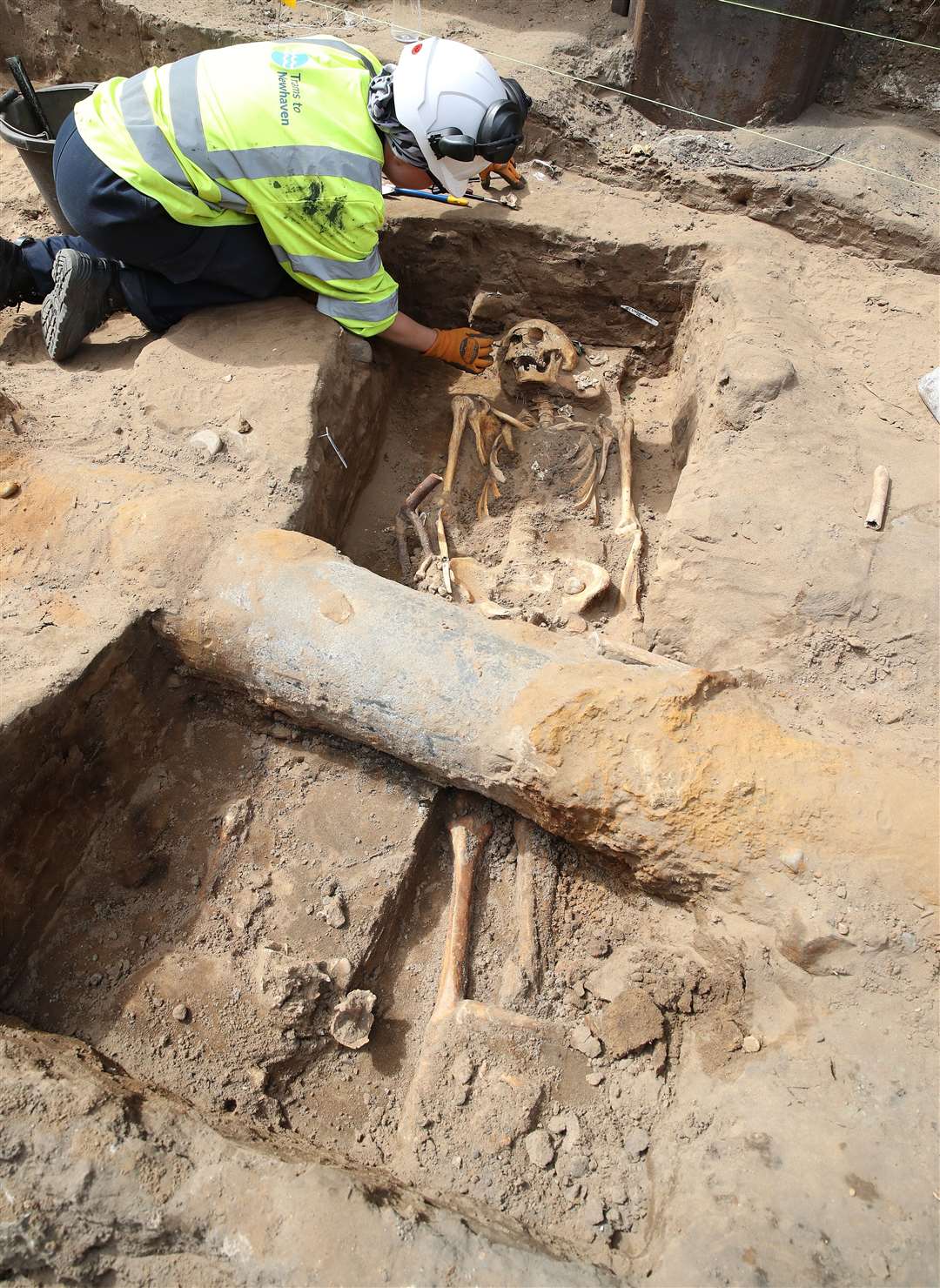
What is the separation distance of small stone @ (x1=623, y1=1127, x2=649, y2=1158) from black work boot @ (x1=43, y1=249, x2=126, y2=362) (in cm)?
386

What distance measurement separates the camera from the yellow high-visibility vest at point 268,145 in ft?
10.4

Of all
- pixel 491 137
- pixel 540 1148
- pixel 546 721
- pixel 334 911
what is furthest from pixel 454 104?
pixel 540 1148

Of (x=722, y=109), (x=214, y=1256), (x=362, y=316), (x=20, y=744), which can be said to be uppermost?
(x=722, y=109)

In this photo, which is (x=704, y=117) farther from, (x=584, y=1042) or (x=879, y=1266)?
(x=879, y=1266)

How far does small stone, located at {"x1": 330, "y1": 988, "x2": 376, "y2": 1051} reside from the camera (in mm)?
2344

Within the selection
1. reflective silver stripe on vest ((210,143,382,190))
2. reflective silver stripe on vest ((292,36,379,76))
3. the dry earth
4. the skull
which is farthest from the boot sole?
the skull

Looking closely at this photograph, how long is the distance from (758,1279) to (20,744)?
7.60 ft

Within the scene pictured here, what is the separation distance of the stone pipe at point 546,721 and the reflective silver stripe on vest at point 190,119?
1.59 m

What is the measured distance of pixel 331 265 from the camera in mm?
3432

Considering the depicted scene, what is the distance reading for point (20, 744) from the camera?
239 centimetres

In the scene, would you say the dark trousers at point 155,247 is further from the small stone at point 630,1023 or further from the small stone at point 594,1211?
the small stone at point 594,1211

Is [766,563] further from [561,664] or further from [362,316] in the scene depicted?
[362,316]

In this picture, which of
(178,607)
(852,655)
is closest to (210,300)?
(178,607)

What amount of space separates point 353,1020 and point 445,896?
0.51m
